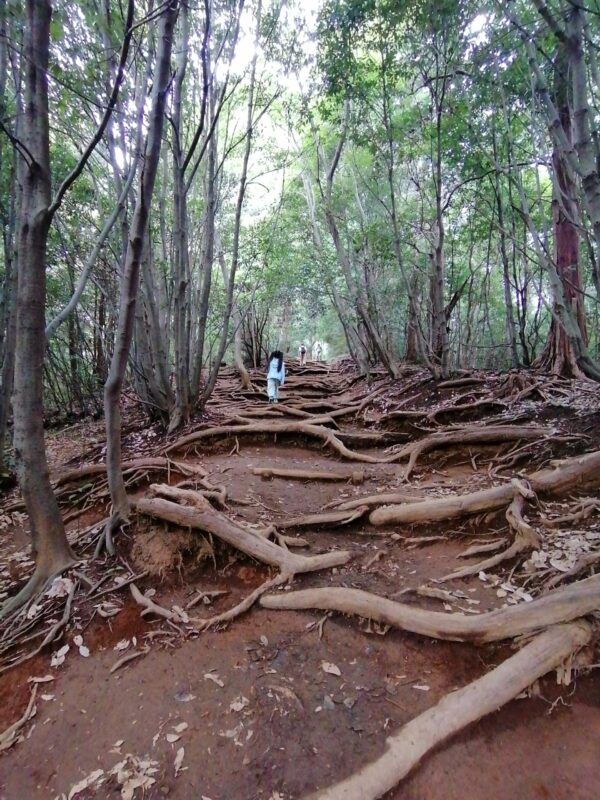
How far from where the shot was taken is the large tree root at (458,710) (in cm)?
192

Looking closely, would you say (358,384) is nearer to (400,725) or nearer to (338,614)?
(338,614)

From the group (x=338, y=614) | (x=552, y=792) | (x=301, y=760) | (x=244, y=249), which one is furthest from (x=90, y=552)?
(x=244, y=249)

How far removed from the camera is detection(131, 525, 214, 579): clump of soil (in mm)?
3674

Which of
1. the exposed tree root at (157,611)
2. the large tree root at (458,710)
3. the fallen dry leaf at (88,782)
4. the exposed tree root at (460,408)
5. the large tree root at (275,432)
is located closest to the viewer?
the large tree root at (458,710)

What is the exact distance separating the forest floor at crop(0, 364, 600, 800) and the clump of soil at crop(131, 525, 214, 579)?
0.04ft

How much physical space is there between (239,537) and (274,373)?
614cm

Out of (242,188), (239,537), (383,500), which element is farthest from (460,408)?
(242,188)

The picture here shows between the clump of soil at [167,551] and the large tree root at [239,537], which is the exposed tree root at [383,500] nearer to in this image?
the large tree root at [239,537]

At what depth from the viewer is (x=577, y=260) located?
23.8ft

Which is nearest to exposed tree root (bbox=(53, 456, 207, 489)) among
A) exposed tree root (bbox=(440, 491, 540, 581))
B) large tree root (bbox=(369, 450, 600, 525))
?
large tree root (bbox=(369, 450, 600, 525))

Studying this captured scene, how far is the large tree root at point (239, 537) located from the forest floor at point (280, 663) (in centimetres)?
9

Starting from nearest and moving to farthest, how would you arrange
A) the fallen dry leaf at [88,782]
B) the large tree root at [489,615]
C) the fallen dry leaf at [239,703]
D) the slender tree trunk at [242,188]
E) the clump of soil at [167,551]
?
the fallen dry leaf at [88,782]
the large tree root at [489,615]
the fallen dry leaf at [239,703]
the clump of soil at [167,551]
the slender tree trunk at [242,188]

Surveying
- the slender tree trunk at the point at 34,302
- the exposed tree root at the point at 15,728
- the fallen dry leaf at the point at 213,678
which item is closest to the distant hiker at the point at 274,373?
the slender tree trunk at the point at 34,302

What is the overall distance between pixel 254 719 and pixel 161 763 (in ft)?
1.64
